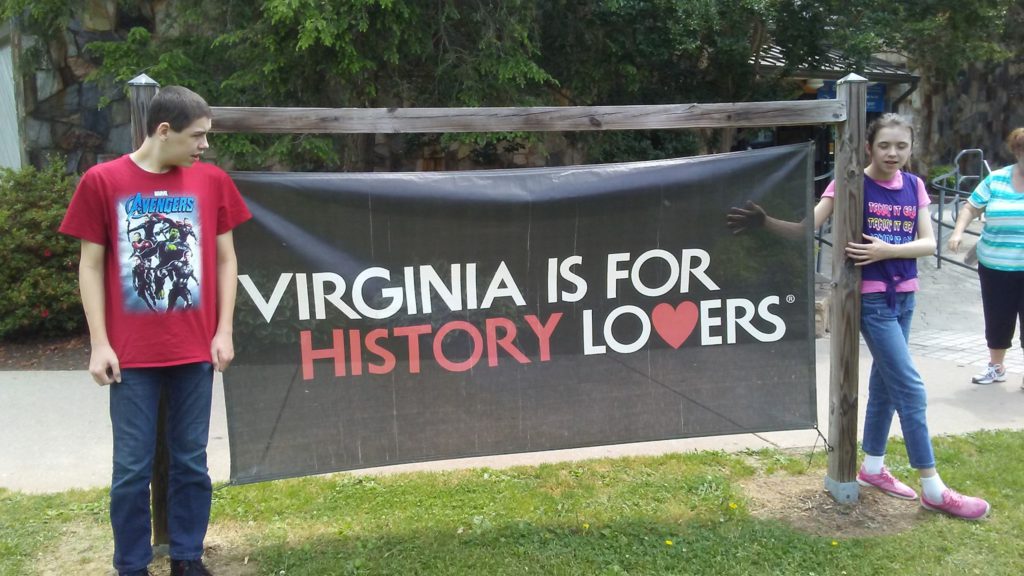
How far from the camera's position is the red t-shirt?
2900 mm

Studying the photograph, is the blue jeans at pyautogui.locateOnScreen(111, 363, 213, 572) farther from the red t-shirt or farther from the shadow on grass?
the shadow on grass

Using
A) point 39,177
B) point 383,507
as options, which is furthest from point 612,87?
point 383,507

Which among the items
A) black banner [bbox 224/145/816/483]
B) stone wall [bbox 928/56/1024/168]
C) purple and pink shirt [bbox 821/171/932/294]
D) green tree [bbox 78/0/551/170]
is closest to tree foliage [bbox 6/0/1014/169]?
green tree [bbox 78/0/551/170]

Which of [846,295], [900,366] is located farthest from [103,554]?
[900,366]

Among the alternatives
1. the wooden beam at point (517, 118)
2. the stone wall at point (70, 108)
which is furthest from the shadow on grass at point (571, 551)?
the stone wall at point (70, 108)

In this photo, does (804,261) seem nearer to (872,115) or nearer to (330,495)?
(330,495)

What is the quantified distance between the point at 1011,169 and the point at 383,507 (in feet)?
15.1

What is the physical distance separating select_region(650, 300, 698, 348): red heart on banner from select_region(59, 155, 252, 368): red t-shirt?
1.86 m

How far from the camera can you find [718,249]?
380 centimetres

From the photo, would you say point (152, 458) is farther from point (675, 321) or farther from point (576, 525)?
point (675, 321)

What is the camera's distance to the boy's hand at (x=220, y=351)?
3.07 meters

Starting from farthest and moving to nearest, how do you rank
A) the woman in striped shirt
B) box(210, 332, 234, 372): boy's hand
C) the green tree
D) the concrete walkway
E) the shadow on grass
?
the green tree < the woman in striped shirt < the concrete walkway < the shadow on grass < box(210, 332, 234, 372): boy's hand

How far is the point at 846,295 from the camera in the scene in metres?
3.85

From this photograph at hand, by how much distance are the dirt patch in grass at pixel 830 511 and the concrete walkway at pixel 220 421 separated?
0.71 meters
